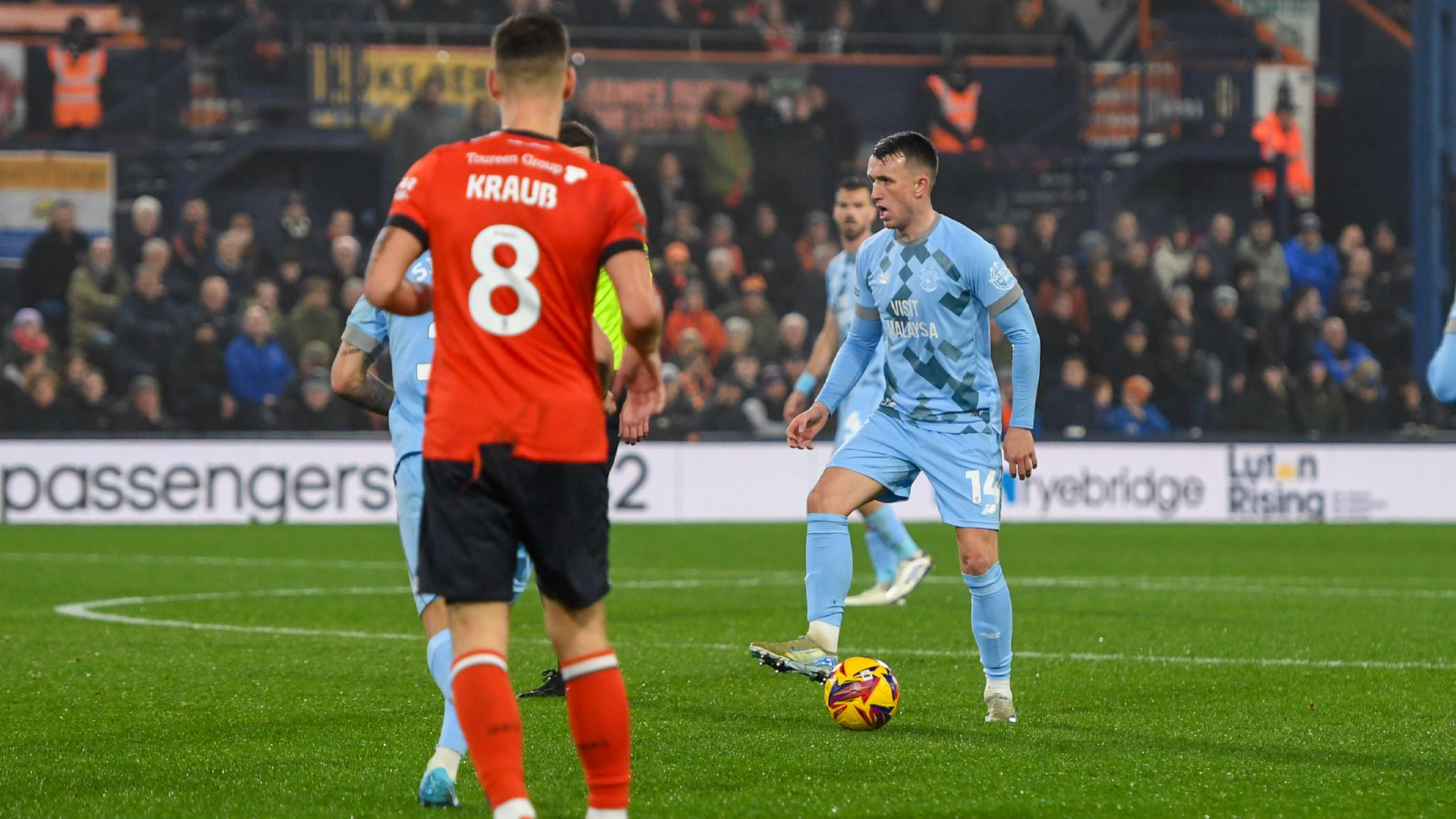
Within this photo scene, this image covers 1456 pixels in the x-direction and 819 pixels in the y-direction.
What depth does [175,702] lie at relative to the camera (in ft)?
23.4

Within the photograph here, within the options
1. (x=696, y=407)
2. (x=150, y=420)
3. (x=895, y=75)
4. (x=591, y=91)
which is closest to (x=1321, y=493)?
(x=696, y=407)

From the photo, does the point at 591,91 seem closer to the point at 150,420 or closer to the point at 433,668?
the point at 150,420

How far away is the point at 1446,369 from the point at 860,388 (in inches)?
242

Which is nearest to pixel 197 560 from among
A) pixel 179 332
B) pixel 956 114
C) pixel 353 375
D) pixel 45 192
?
pixel 179 332

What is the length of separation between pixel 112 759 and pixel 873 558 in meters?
6.57

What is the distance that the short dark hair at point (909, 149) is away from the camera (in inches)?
272

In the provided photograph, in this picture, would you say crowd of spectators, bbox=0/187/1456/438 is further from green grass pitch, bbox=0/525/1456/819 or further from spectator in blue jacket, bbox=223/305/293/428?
green grass pitch, bbox=0/525/1456/819

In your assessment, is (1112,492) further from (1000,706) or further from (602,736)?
(602,736)

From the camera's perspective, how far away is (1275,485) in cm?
1989

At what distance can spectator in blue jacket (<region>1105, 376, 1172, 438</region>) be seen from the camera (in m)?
20.4

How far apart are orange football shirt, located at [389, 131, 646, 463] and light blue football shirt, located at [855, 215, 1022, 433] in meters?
2.81

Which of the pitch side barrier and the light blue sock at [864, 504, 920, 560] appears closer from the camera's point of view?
the light blue sock at [864, 504, 920, 560]

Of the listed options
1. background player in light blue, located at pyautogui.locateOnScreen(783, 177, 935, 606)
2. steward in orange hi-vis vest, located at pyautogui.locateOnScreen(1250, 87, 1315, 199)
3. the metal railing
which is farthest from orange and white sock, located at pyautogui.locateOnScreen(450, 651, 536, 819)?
steward in orange hi-vis vest, located at pyautogui.locateOnScreen(1250, 87, 1315, 199)

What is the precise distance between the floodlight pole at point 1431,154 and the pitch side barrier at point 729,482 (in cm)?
249
